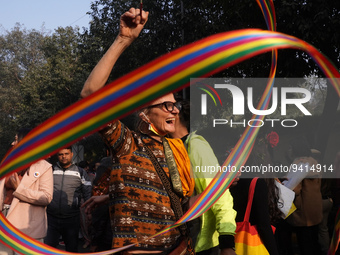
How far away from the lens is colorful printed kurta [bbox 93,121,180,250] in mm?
2725

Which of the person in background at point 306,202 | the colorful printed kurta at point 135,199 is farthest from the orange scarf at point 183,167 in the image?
the person in background at point 306,202

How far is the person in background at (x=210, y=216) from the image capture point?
10.8 ft

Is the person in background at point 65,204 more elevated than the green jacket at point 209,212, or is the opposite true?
the green jacket at point 209,212

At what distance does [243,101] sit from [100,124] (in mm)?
12910

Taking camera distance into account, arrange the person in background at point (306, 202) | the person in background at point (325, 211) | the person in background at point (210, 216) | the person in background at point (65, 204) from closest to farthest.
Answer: the person in background at point (210, 216), the person in background at point (306, 202), the person in background at point (65, 204), the person in background at point (325, 211)

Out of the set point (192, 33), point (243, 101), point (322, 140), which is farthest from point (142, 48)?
point (322, 140)

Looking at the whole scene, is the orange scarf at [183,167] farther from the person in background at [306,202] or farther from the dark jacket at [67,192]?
the dark jacket at [67,192]

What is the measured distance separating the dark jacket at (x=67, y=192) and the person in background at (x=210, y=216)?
3117mm

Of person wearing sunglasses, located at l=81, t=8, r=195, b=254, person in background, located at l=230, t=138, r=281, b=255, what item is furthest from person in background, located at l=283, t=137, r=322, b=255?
person wearing sunglasses, located at l=81, t=8, r=195, b=254

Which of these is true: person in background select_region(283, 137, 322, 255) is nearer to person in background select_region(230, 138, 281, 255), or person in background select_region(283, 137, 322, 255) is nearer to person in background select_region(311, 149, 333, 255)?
person in background select_region(311, 149, 333, 255)

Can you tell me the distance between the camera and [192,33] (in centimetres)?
1623

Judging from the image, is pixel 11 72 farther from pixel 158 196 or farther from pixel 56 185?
pixel 158 196

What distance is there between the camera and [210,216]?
11.9 feet

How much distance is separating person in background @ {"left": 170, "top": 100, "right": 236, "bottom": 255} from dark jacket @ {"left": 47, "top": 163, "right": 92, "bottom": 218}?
3117 mm
